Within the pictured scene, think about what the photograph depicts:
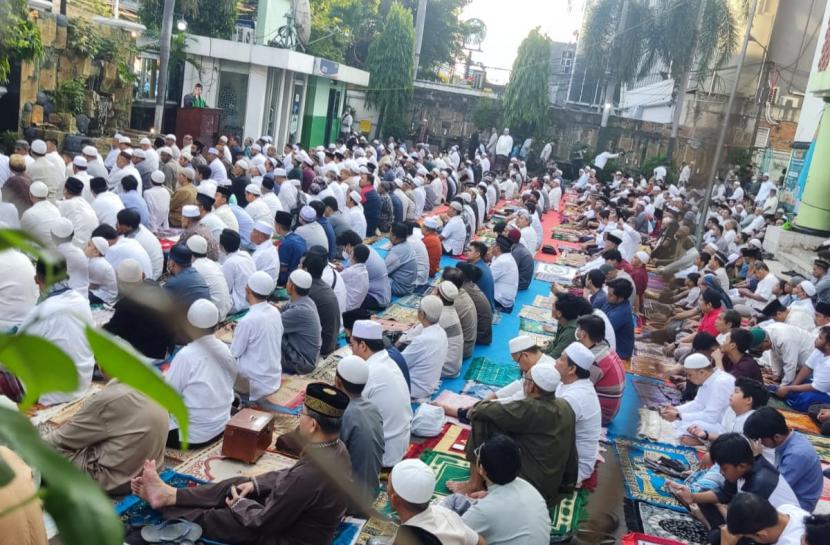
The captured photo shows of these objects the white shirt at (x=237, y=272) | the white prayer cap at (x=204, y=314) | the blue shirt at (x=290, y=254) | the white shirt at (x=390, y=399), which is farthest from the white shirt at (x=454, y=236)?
the white prayer cap at (x=204, y=314)

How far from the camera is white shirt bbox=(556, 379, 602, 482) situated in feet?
15.1

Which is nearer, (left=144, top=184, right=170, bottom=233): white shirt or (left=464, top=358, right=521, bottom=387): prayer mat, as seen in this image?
(left=464, top=358, right=521, bottom=387): prayer mat

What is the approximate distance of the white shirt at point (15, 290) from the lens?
498cm

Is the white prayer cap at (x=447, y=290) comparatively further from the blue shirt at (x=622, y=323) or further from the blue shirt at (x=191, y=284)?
the blue shirt at (x=191, y=284)

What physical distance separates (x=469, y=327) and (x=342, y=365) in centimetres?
259

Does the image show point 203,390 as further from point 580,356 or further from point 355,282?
point 355,282

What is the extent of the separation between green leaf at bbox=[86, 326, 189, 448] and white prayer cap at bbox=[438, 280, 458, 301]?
218 inches

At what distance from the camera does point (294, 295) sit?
5707mm

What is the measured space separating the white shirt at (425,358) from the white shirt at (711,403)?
1.65 m

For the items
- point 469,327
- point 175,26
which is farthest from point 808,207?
point 175,26

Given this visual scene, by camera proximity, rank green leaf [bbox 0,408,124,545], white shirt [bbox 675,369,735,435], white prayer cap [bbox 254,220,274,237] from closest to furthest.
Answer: green leaf [bbox 0,408,124,545] → white shirt [bbox 675,369,735,435] → white prayer cap [bbox 254,220,274,237]

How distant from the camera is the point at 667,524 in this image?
4.31m

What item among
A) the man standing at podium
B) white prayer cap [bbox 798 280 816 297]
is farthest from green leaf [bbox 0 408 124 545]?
the man standing at podium

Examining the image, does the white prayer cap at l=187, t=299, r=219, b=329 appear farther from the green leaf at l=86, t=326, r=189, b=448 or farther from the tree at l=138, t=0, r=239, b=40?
the tree at l=138, t=0, r=239, b=40
